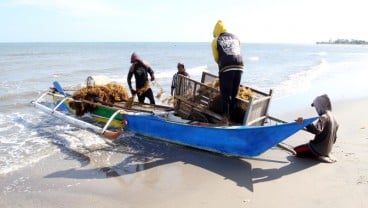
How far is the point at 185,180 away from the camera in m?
6.10

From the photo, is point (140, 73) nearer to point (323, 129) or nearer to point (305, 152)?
point (305, 152)

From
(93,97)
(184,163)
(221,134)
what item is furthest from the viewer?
(93,97)

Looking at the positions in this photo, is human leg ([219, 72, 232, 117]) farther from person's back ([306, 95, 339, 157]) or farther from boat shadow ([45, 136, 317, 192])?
person's back ([306, 95, 339, 157])

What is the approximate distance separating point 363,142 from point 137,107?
16.8 feet

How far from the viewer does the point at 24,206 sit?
5.28 m

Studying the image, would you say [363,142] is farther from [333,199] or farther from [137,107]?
[137,107]

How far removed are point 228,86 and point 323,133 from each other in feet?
5.87

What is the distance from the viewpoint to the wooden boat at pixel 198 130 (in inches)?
242

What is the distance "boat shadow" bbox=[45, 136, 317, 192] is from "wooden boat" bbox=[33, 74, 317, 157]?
18 cm

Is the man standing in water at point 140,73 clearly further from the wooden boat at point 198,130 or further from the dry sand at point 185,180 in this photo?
the dry sand at point 185,180

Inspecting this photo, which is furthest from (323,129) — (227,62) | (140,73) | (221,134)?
(140,73)

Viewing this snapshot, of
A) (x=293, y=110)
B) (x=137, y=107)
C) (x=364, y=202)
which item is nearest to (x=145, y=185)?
(x=364, y=202)

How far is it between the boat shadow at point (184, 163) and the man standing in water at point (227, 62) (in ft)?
2.52

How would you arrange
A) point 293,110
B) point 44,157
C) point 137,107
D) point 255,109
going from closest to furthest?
point 255,109
point 44,157
point 137,107
point 293,110
